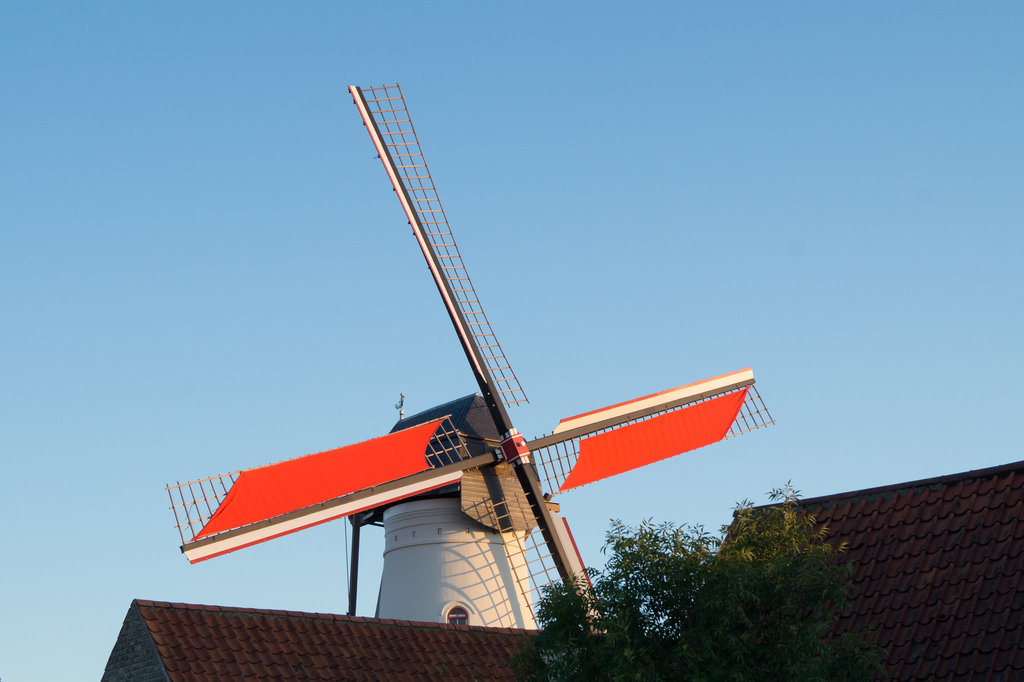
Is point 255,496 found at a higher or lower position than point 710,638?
higher

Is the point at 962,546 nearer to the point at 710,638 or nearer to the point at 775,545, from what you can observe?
the point at 775,545

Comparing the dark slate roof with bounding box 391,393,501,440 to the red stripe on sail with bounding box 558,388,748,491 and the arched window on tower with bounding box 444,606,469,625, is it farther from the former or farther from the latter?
the arched window on tower with bounding box 444,606,469,625

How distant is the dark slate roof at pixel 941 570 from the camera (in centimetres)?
1023

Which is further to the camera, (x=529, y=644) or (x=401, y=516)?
(x=401, y=516)

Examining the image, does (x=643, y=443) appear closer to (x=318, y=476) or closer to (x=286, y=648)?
(x=318, y=476)

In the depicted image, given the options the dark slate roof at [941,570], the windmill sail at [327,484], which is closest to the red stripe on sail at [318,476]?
the windmill sail at [327,484]

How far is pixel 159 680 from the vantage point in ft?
38.9

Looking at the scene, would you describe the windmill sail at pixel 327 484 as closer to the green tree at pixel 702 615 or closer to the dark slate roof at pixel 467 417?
the dark slate roof at pixel 467 417

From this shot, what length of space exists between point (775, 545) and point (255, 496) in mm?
9149

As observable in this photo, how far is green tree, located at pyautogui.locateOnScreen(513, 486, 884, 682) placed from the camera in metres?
8.79

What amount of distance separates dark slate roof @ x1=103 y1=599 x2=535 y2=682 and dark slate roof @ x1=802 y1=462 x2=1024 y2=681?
468 centimetres

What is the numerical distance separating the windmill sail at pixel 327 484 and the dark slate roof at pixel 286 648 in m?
3.16

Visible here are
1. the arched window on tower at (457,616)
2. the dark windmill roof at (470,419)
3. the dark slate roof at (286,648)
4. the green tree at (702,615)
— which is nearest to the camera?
the green tree at (702,615)

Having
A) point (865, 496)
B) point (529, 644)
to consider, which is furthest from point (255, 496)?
point (865, 496)
